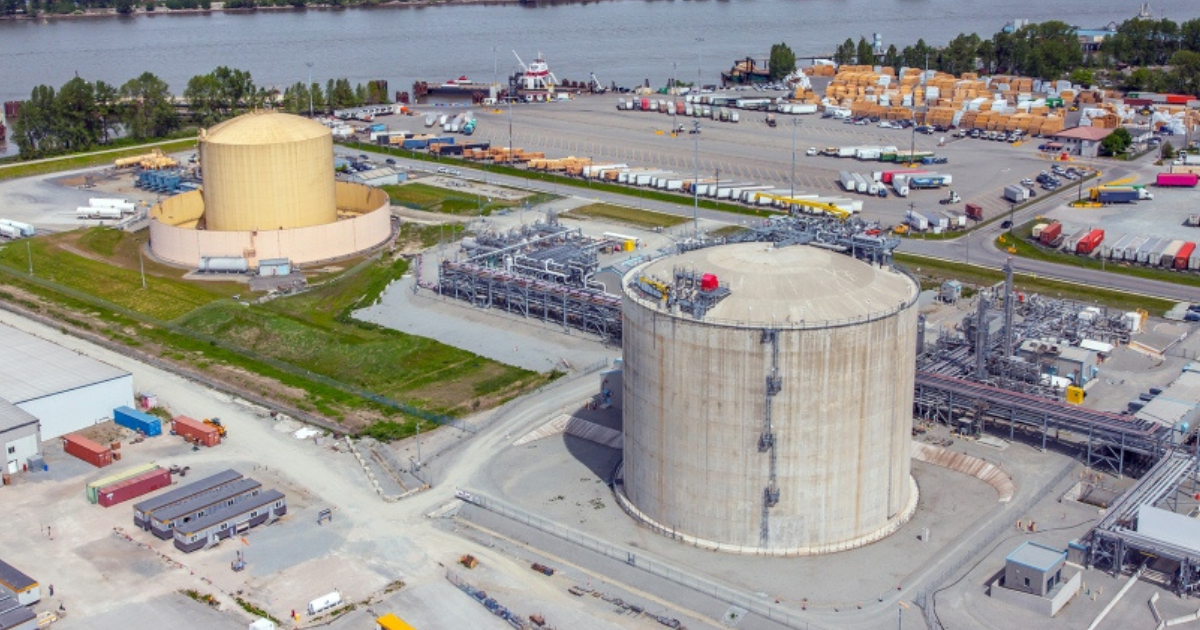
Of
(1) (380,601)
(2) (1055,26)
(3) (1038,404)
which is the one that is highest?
(2) (1055,26)

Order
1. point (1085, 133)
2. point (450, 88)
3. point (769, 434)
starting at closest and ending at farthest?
point (769, 434)
point (1085, 133)
point (450, 88)

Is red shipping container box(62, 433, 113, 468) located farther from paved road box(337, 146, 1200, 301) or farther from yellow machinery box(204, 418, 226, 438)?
paved road box(337, 146, 1200, 301)

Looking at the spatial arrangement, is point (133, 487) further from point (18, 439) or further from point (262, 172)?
point (262, 172)

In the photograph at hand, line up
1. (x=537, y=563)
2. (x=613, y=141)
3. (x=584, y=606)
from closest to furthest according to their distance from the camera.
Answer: (x=584, y=606) < (x=537, y=563) < (x=613, y=141)

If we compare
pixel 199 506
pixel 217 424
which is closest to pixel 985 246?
pixel 217 424

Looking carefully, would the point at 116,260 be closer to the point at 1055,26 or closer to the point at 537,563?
the point at 537,563

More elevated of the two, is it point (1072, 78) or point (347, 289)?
point (1072, 78)

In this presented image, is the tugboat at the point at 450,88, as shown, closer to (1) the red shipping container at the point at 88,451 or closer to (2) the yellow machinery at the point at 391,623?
(1) the red shipping container at the point at 88,451

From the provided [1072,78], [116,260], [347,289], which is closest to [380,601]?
[347,289]
